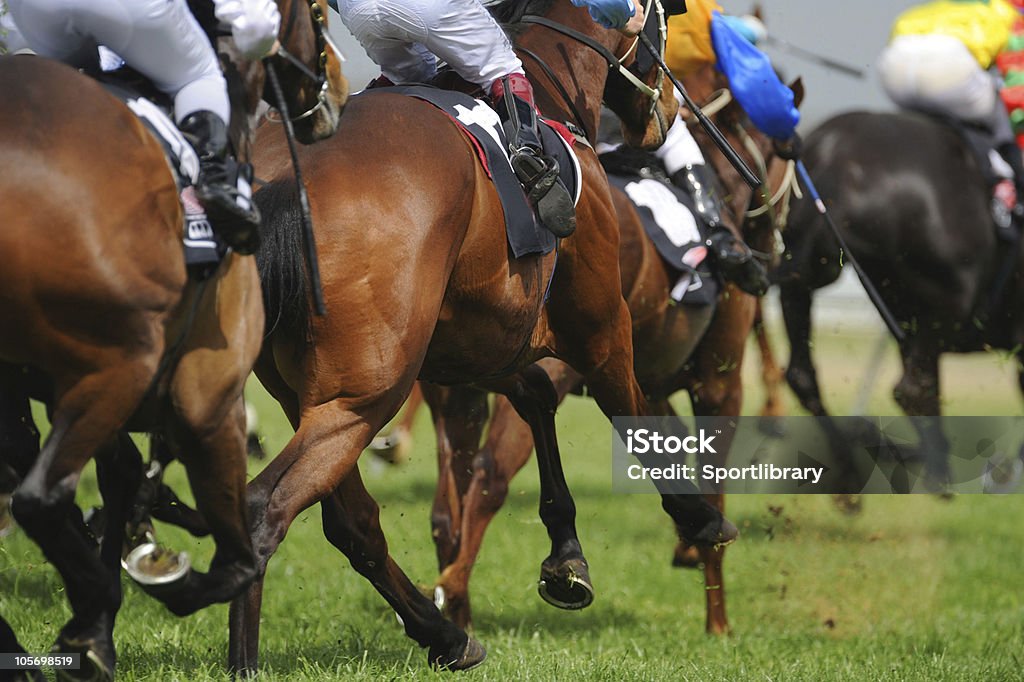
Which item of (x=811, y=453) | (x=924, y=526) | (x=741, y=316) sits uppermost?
(x=741, y=316)

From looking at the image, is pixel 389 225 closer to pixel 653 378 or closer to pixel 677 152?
pixel 677 152

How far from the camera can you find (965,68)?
8609 mm

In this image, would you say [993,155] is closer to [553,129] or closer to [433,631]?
[553,129]

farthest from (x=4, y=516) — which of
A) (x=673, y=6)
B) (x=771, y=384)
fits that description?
(x=771, y=384)

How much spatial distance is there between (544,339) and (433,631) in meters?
1.08

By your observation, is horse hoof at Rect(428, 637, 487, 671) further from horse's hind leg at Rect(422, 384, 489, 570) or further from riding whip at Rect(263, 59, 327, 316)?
horse's hind leg at Rect(422, 384, 489, 570)

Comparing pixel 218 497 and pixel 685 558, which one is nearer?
pixel 218 497

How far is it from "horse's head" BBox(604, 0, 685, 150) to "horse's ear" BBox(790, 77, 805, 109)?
6.96ft

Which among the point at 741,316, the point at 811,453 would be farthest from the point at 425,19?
the point at 811,453

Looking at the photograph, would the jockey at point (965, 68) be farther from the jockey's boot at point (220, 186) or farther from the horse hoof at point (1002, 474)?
the jockey's boot at point (220, 186)

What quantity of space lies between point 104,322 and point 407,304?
1073 mm

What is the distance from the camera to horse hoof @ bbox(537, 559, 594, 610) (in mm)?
4984

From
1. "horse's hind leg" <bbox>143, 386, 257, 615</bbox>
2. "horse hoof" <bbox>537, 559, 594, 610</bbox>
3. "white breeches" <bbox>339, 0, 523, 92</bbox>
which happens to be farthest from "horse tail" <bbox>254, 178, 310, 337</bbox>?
"horse hoof" <bbox>537, 559, 594, 610</bbox>

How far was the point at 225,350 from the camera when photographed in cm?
326
